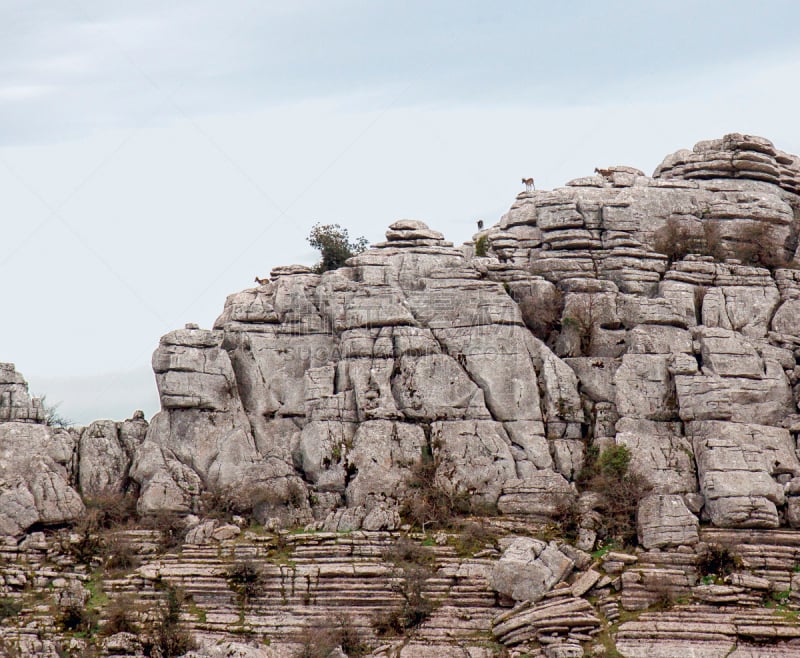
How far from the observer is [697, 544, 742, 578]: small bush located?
55.1 meters

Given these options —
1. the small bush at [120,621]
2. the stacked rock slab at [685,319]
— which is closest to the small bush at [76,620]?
the small bush at [120,621]

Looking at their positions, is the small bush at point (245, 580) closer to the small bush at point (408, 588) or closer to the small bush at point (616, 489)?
the small bush at point (408, 588)

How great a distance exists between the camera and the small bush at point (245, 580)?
55.7 metres

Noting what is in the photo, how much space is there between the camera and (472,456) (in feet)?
196

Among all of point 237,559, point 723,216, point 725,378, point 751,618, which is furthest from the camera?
point 723,216

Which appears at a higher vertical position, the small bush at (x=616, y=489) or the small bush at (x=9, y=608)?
the small bush at (x=616, y=489)

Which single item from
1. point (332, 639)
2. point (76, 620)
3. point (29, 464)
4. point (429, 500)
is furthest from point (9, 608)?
point (429, 500)

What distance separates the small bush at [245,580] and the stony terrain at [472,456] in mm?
84

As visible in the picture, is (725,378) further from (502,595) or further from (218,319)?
(218,319)

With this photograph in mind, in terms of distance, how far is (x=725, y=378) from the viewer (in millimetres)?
60969

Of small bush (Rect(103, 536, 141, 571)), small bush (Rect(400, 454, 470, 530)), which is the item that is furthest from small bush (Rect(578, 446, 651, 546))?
small bush (Rect(103, 536, 141, 571))

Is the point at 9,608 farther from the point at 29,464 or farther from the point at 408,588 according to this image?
the point at 408,588

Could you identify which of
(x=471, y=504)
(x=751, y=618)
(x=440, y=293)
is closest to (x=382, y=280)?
(x=440, y=293)

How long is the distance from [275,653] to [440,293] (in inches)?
568
